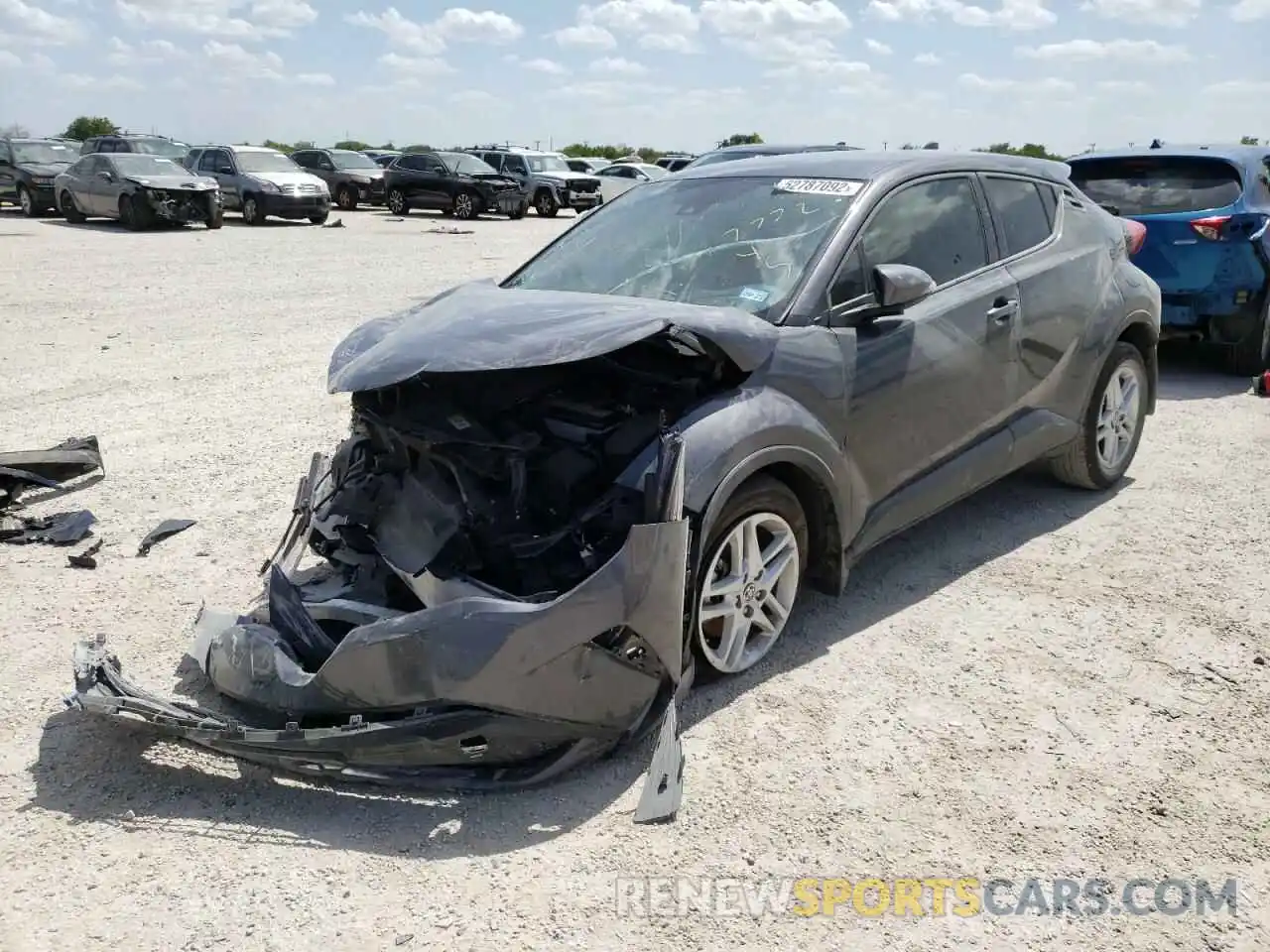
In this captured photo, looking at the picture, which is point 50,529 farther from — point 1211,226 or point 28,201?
point 28,201

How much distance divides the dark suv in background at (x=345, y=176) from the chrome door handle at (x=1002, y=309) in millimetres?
27000

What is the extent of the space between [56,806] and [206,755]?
1.40ft

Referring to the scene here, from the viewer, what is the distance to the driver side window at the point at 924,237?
13.3ft

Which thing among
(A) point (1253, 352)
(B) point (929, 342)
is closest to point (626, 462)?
(B) point (929, 342)

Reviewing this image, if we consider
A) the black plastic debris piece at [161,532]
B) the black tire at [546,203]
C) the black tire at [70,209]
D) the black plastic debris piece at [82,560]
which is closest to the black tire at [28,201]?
the black tire at [70,209]

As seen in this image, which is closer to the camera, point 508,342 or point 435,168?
point 508,342

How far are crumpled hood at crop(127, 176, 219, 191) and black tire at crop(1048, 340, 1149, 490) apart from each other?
19.7 meters

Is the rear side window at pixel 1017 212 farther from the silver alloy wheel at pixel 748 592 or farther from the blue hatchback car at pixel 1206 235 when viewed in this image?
the blue hatchback car at pixel 1206 235

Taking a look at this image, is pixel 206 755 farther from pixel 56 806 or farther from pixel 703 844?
pixel 703 844

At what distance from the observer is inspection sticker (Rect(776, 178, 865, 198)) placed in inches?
167

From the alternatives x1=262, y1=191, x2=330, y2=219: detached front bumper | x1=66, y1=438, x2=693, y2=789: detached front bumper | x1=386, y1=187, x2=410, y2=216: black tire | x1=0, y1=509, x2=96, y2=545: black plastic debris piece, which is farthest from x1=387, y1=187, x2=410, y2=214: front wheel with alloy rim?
x1=66, y1=438, x2=693, y2=789: detached front bumper

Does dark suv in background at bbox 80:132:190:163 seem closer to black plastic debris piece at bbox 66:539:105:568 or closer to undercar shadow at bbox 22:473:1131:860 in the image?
black plastic debris piece at bbox 66:539:105:568

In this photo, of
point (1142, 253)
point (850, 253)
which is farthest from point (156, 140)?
point (850, 253)

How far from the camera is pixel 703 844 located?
2865mm
